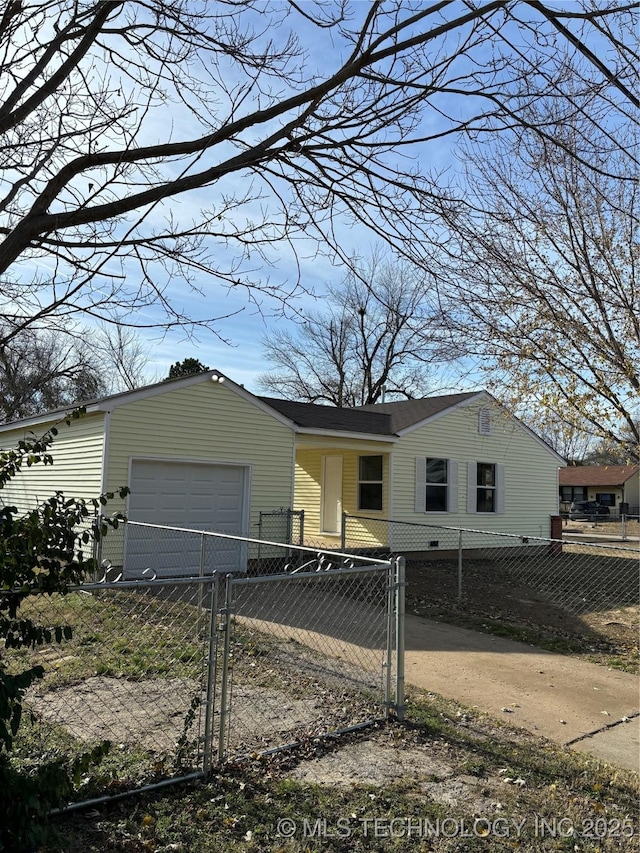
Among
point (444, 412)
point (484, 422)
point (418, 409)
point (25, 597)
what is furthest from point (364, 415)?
point (25, 597)

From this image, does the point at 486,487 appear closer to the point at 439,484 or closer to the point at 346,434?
the point at 439,484

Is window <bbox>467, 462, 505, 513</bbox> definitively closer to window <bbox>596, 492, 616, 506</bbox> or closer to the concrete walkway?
the concrete walkway

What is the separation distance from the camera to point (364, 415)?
→ 17.7m

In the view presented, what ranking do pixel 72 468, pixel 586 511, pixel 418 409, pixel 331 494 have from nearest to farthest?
1. pixel 72 468
2. pixel 331 494
3. pixel 418 409
4. pixel 586 511

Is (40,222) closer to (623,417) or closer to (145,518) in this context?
(623,417)

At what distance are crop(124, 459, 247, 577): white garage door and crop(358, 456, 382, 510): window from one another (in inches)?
186

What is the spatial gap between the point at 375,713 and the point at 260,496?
849 cm

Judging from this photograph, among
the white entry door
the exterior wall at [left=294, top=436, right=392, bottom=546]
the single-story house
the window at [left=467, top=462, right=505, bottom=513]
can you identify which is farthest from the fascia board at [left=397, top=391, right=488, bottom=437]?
the white entry door

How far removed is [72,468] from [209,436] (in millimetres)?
2767

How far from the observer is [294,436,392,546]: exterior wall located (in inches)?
629

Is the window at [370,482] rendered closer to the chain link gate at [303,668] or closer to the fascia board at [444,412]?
the fascia board at [444,412]

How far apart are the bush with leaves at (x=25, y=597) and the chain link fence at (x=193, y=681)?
18 cm

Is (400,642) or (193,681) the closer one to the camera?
(400,642)

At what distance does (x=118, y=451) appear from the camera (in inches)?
452
